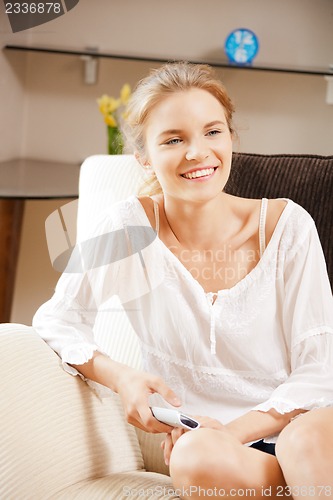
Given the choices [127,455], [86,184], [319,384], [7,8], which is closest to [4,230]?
[7,8]

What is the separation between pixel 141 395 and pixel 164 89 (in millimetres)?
495

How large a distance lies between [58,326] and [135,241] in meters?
0.20

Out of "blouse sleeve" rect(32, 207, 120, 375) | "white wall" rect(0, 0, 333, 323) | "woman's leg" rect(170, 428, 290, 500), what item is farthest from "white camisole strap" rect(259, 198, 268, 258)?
"white wall" rect(0, 0, 333, 323)

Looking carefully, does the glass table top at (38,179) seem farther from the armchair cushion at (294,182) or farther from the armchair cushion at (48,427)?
the armchair cushion at (48,427)

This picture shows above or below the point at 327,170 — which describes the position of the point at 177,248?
below

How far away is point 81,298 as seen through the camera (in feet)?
4.37

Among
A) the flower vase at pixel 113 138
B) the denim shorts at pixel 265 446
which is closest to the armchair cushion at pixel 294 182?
the denim shorts at pixel 265 446

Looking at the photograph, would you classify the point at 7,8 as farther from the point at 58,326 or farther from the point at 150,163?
the point at 58,326

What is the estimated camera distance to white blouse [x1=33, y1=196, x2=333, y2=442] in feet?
4.20

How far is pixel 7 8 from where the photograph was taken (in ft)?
6.72

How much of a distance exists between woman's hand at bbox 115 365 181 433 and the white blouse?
0.09 m

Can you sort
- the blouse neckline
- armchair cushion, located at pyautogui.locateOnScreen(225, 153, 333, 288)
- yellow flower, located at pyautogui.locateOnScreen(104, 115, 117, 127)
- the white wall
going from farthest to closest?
the white wall
yellow flower, located at pyautogui.locateOnScreen(104, 115, 117, 127)
armchair cushion, located at pyautogui.locateOnScreen(225, 153, 333, 288)
the blouse neckline

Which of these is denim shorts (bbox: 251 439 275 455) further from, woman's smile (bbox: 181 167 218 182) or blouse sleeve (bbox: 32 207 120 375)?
woman's smile (bbox: 181 167 218 182)

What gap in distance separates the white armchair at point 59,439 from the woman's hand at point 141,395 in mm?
84
